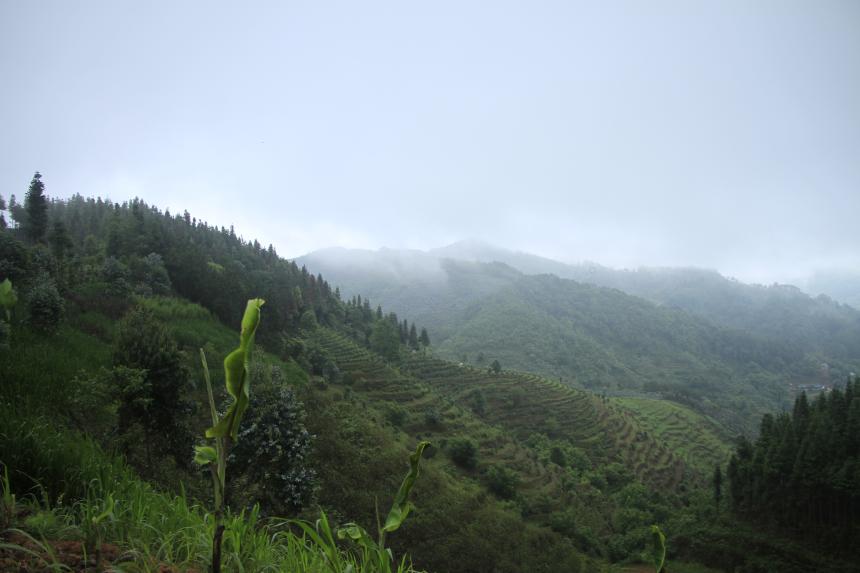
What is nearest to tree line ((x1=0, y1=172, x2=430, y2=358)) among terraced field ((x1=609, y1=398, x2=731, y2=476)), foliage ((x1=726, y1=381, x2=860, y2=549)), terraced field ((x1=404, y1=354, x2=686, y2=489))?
terraced field ((x1=404, y1=354, x2=686, y2=489))

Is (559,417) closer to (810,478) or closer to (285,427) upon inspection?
(810,478)

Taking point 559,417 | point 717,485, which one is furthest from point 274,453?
point 559,417

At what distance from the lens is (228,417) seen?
1535 millimetres

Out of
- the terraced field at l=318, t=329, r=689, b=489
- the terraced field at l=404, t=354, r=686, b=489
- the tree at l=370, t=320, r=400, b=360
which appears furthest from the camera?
the tree at l=370, t=320, r=400, b=360

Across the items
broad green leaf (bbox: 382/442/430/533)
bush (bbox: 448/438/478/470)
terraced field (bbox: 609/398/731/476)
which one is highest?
broad green leaf (bbox: 382/442/430/533)

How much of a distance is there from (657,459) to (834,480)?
88.9 feet

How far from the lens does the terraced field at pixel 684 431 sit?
64.0m

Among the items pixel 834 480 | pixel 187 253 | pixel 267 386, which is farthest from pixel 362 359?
pixel 834 480

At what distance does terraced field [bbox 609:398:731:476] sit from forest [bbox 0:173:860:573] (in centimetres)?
68

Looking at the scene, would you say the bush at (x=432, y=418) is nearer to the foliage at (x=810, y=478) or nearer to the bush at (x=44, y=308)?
the foliage at (x=810, y=478)

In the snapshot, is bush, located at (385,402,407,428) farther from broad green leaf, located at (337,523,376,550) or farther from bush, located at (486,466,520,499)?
broad green leaf, located at (337,523,376,550)

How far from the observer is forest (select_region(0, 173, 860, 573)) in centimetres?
228

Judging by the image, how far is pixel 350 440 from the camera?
2411 cm

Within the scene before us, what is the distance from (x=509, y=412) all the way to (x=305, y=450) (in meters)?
49.0
